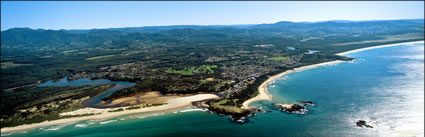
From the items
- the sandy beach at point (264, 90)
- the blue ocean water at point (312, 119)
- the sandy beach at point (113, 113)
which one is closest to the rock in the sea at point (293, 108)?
the blue ocean water at point (312, 119)

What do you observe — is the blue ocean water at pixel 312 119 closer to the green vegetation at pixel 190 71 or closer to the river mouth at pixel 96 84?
the river mouth at pixel 96 84

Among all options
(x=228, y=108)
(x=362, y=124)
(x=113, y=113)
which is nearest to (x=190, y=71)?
(x=113, y=113)

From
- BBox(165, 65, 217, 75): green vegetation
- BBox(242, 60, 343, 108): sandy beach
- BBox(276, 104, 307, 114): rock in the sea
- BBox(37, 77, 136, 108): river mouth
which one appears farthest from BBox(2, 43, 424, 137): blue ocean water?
BBox(165, 65, 217, 75): green vegetation

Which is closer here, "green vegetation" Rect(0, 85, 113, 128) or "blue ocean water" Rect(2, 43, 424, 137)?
"blue ocean water" Rect(2, 43, 424, 137)

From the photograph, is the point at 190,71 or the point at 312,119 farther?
the point at 190,71

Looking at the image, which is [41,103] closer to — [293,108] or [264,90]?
[264,90]

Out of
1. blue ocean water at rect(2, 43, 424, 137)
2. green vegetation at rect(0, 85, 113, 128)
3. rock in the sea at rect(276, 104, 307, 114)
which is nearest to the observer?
blue ocean water at rect(2, 43, 424, 137)

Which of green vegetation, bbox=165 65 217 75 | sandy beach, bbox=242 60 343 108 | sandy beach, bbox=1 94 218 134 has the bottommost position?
sandy beach, bbox=1 94 218 134

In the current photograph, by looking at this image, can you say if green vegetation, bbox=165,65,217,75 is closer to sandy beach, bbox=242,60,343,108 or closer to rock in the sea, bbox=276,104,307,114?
sandy beach, bbox=242,60,343,108

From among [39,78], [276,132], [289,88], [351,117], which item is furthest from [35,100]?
[351,117]
